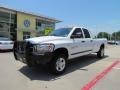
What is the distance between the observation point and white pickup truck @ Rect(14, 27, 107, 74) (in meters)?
6.72

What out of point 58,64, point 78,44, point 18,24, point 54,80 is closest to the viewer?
point 54,80

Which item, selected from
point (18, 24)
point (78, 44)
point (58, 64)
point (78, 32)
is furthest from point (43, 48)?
point (18, 24)

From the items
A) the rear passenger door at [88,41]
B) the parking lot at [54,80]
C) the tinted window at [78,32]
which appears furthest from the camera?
the rear passenger door at [88,41]

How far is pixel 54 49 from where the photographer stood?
22.7 ft

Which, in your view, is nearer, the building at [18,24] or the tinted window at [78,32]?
the tinted window at [78,32]

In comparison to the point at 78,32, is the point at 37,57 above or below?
below

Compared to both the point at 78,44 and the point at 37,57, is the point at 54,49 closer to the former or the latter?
the point at 37,57

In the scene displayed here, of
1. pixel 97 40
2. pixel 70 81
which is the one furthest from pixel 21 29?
pixel 70 81

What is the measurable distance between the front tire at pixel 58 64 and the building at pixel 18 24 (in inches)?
674

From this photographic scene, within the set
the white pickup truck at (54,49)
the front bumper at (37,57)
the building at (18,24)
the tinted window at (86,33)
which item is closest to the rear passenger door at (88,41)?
the tinted window at (86,33)

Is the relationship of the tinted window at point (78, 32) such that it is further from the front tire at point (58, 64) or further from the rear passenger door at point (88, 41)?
the front tire at point (58, 64)

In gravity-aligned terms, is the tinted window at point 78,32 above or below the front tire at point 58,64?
above

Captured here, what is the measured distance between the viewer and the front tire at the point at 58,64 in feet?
22.8

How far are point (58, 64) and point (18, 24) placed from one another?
21.9 meters
